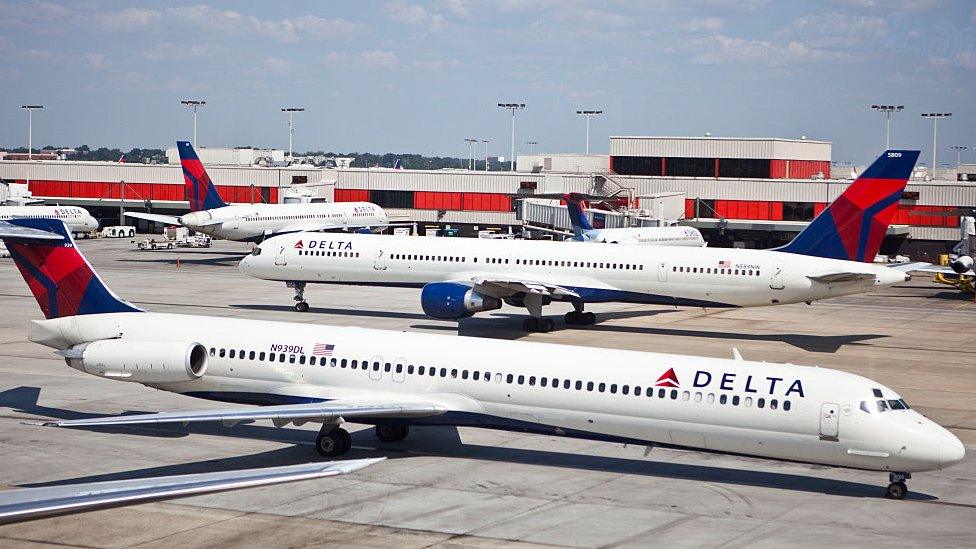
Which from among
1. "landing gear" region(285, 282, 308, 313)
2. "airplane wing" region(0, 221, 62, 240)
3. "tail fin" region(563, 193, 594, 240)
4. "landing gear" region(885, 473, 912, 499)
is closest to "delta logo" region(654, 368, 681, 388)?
"landing gear" region(885, 473, 912, 499)

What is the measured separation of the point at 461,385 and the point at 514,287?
22.0 metres

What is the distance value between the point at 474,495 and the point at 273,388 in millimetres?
6658

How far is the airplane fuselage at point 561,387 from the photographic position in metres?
24.3

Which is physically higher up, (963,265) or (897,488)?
(963,265)

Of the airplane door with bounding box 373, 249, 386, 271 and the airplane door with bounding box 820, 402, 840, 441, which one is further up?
the airplane door with bounding box 373, 249, 386, 271

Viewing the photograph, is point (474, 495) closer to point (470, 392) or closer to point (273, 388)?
point (470, 392)

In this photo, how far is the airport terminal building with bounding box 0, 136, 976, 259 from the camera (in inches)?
3858

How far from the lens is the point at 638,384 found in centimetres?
2584

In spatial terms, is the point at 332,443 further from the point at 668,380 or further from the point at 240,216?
the point at 240,216

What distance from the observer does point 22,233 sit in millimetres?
29656

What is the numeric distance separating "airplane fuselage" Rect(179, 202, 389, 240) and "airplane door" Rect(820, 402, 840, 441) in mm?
65889

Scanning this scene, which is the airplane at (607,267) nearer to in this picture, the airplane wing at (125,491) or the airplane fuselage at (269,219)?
the airplane fuselage at (269,219)

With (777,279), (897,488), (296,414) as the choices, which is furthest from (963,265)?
(296,414)

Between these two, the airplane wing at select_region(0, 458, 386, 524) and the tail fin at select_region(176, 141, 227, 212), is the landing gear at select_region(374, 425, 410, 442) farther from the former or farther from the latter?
the tail fin at select_region(176, 141, 227, 212)
